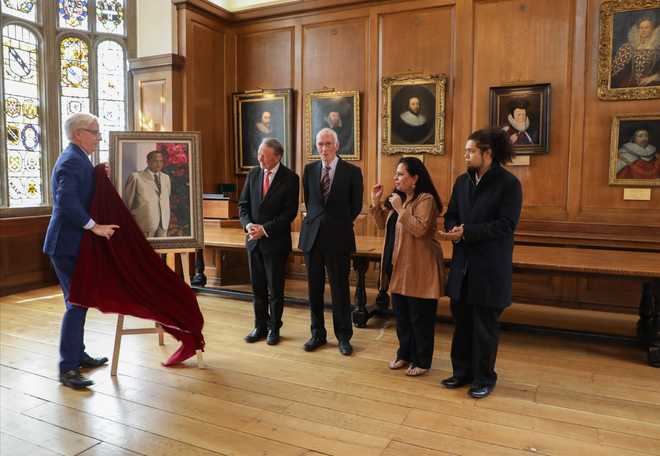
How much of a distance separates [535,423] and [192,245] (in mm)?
2689

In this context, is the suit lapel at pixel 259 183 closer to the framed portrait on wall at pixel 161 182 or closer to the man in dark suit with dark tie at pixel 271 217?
the man in dark suit with dark tie at pixel 271 217

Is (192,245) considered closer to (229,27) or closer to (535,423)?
(535,423)

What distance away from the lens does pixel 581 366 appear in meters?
4.05

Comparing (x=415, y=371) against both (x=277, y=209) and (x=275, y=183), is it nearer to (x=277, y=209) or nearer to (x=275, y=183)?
(x=277, y=209)

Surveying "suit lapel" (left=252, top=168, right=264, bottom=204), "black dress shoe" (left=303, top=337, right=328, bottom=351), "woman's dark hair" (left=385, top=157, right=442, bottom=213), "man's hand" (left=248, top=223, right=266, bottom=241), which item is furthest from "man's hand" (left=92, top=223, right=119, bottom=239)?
"woman's dark hair" (left=385, top=157, right=442, bottom=213)

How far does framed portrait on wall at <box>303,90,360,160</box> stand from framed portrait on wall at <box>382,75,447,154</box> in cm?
41

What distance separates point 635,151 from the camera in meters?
5.56

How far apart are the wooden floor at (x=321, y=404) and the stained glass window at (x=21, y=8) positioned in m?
4.30

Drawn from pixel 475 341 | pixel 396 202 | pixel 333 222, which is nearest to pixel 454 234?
pixel 396 202

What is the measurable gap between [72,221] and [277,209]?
60.6 inches

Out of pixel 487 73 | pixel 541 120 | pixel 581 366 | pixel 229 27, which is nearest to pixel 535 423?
pixel 581 366

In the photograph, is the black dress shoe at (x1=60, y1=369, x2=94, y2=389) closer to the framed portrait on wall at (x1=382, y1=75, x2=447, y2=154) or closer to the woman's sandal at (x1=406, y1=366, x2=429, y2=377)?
the woman's sandal at (x1=406, y1=366, x2=429, y2=377)

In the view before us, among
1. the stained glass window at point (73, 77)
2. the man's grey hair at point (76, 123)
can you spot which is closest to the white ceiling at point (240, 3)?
the stained glass window at point (73, 77)

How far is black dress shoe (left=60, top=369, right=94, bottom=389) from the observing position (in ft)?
11.5
